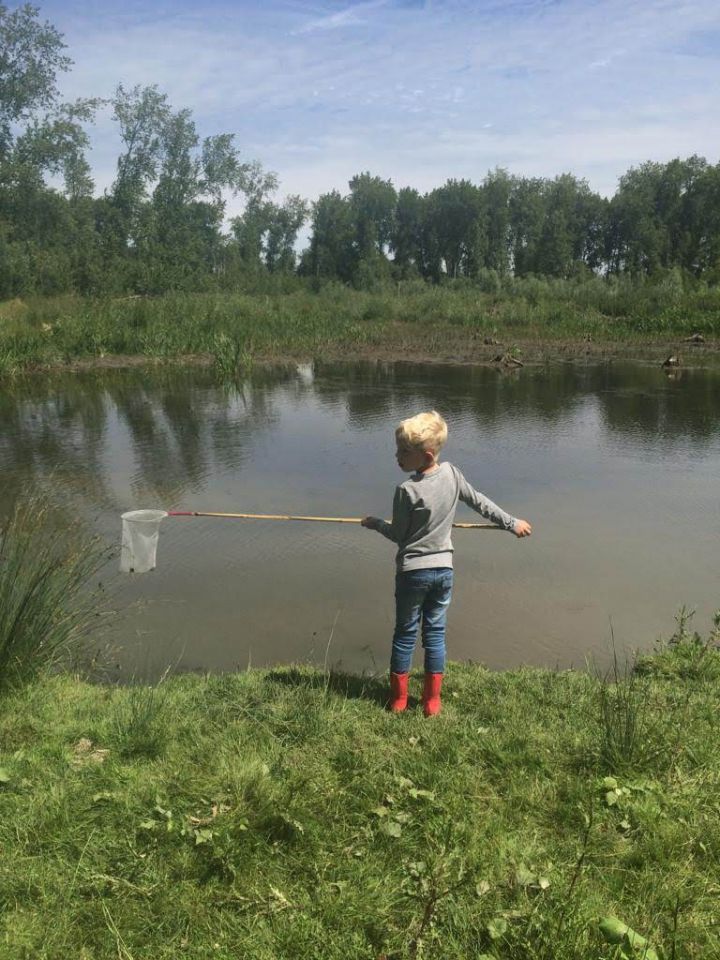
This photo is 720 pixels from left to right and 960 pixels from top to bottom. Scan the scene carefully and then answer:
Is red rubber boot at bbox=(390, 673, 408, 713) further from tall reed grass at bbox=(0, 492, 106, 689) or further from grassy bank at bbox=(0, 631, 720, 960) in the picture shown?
tall reed grass at bbox=(0, 492, 106, 689)

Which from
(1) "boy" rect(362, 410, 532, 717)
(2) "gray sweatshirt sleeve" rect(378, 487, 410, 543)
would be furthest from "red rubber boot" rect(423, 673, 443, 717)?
(2) "gray sweatshirt sleeve" rect(378, 487, 410, 543)

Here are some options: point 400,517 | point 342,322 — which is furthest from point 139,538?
point 342,322

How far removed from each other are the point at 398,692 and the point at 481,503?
0.99 m

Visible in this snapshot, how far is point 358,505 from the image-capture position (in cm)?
730

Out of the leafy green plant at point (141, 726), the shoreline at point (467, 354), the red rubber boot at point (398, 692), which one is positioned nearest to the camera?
the leafy green plant at point (141, 726)

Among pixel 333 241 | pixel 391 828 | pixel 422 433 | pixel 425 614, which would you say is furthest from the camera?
pixel 333 241

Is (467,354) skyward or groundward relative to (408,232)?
groundward

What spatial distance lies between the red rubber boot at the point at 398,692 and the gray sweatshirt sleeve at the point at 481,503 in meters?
0.87

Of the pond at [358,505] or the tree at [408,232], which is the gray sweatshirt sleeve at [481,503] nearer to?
the pond at [358,505]

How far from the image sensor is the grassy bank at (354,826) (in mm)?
2148

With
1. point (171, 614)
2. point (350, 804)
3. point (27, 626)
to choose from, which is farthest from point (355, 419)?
point (350, 804)

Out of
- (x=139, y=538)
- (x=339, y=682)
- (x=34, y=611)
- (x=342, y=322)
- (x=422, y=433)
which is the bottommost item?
(x=339, y=682)

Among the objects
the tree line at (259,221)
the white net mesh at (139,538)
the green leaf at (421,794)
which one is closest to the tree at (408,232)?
the tree line at (259,221)

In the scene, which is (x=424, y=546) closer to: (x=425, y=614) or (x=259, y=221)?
(x=425, y=614)
